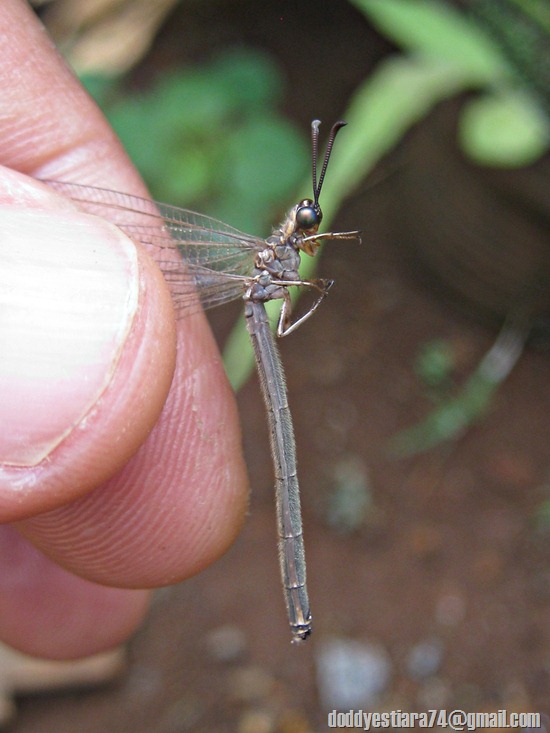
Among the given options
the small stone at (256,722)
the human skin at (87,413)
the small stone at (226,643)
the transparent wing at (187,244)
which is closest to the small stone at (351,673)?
the small stone at (256,722)

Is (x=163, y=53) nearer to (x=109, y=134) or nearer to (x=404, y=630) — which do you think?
(x=109, y=134)

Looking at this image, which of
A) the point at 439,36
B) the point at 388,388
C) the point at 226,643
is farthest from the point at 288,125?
the point at 226,643

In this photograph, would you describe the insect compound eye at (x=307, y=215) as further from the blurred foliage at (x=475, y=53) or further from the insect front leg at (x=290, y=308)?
the blurred foliage at (x=475, y=53)

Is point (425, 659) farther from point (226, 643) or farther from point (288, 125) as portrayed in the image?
point (288, 125)

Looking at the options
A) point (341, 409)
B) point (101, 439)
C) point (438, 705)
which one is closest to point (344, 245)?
point (341, 409)

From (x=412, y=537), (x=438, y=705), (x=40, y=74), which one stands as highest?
(x=40, y=74)

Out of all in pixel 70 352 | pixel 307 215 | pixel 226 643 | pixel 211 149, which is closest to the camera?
pixel 70 352
